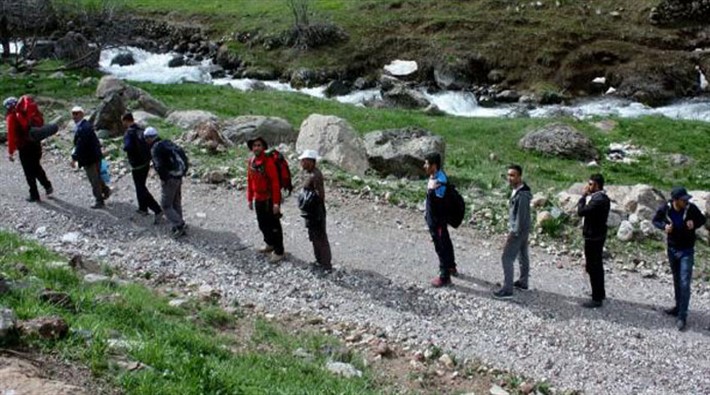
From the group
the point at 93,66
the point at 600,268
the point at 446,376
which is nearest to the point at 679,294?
the point at 600,268

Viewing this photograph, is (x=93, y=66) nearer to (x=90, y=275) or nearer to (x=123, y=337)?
(x=90, y=275)

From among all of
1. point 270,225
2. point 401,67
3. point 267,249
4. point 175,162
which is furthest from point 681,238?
point 401,67

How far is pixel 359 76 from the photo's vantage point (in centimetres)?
4300

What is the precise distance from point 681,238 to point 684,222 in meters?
0.27

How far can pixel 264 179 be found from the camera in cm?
1314

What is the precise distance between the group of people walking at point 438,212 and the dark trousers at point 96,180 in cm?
114

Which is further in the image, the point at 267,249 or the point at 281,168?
the point at 267,249

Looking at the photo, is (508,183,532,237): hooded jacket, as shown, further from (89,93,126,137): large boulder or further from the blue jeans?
(89,93,126,137): large boulder

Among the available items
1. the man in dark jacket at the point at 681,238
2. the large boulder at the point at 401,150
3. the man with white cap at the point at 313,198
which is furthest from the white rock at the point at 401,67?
the man in dark jacket at the point at 681,238

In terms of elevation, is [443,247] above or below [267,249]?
above

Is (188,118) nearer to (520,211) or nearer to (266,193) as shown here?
(266,193)

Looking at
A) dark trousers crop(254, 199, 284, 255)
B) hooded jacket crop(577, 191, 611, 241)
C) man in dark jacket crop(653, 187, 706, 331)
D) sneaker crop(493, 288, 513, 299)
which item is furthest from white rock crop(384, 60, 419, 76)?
man in dark jacket crop(653, 187, 706, 331)

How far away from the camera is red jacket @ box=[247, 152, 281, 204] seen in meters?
13.0

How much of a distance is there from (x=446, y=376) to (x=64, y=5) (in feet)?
Answer: 177
